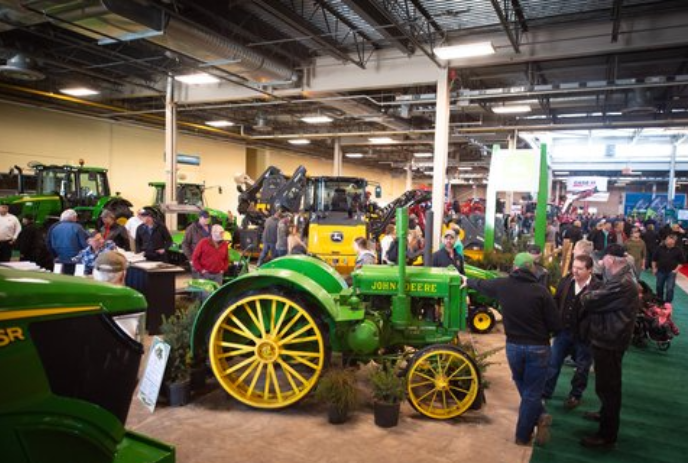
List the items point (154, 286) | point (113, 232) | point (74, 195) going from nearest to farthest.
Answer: point (154, 286) < point (113, 232) < point (74, 195)

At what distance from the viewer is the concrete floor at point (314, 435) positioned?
3.35 m

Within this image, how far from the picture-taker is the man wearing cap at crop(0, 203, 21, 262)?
8.22m

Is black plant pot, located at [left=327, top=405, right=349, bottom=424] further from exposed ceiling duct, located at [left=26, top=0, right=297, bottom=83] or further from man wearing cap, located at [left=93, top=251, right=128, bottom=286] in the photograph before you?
exposed ceiling duct, located at [left=26, top=0, right=297, bottom=83]

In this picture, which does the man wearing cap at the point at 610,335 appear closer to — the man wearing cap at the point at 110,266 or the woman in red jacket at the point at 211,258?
the man wearing cap at the point at 110,266

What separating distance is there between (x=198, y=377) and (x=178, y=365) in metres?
0.28

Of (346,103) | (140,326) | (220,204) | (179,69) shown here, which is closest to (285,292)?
(140,326)

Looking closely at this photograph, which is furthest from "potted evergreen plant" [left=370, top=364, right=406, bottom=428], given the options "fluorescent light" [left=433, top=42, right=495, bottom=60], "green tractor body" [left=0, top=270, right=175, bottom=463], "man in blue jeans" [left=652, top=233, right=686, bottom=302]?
"man in blue jeans" [left=652, top=233, right=686, bottom=302]

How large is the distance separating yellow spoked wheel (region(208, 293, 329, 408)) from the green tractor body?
208cm

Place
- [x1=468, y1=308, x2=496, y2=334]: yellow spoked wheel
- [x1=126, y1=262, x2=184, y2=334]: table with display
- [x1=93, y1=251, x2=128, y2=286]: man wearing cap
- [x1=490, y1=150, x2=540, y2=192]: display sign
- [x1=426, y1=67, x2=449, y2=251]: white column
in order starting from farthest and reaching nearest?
1. [x1=426, y1=67, x2=449, y2=251]: white column
2. [x1=490, y1=150, x2=540, y2=192]: display sign
3. [x1=468, y1=308, x2=496, y2=334]: yellow spoked wheel
4. [x1=126, y1=262, x2=184, y2=334]: table with display
5. [x1=93, y1=251, x2=128, y2=286]: man wearing cap

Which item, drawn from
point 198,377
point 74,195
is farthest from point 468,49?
point 74,195

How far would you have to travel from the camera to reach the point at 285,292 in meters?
4.05

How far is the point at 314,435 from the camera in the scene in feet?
11.9

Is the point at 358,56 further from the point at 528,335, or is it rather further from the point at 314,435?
the point at 314,435

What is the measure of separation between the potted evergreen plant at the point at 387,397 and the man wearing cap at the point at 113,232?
479 centimetres
